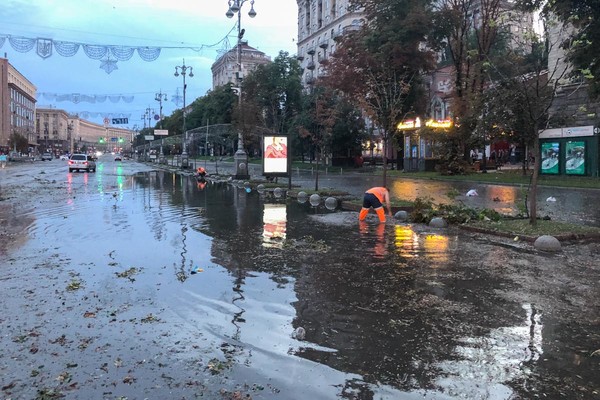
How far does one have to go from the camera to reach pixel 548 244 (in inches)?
403

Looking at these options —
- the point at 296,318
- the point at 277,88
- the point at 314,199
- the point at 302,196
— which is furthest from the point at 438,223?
the point at 277,88

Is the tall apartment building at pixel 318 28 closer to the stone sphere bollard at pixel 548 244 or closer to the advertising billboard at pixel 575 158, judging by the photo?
the advertising billboard at pixel 575 158

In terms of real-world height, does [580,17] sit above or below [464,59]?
below

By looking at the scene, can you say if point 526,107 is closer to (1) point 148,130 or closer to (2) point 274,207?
(2) point 274,207

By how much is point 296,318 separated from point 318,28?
96.2m

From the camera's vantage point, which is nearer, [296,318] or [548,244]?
[296,318]

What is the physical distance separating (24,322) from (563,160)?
3776 centimetres

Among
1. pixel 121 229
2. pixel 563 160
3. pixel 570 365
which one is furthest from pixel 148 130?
pixel 570 365

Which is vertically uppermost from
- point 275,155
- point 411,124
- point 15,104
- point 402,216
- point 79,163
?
point 15,104

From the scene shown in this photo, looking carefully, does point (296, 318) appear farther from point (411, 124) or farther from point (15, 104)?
point (15, 104)

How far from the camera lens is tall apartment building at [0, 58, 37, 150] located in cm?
12125

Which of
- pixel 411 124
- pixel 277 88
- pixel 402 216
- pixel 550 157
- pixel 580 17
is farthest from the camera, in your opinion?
pixel 277 88

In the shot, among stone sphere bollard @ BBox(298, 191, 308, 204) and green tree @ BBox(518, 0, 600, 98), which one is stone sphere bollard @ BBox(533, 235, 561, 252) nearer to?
green tree @ BBox(518, 0, 600, 98)

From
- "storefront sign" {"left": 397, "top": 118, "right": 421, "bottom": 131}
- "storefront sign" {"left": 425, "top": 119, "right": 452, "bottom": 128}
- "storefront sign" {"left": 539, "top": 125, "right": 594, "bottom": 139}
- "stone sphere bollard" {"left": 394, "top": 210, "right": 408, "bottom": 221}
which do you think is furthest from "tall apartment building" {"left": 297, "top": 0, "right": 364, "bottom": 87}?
"stone sphere bollard" {"left": 394, "top": 210, "right": 408, "bottom": 221}
